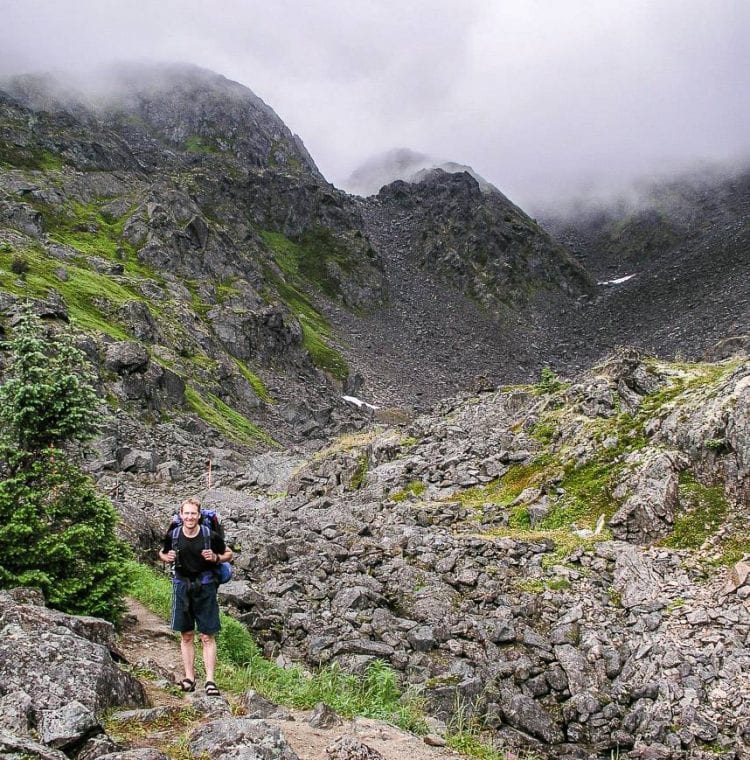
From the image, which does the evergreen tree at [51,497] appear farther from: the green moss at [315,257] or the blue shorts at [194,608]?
the green moss at [315,257]

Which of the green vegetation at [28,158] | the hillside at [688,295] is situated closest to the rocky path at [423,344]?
the hillside at [688,295]

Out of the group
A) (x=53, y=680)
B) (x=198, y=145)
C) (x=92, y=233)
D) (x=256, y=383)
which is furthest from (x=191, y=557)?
(x=198, y=145)

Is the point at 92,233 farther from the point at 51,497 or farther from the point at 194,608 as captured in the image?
the point at 194,608

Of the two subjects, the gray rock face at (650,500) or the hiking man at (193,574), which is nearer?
the hiking man at (193,574)

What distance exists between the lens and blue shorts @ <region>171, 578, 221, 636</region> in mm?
9422

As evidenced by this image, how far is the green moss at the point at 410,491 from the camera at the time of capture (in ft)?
87.8

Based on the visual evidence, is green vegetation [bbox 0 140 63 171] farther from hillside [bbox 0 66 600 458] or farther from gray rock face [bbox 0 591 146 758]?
gray rock face [bbox 0 591 146 758]

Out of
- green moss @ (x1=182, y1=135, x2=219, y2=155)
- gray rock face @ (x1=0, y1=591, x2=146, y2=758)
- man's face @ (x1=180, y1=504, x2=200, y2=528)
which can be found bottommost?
gray rock face @ (x1=0, y1=591, x2=146, y2=758)

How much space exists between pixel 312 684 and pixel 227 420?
5839 centimetres

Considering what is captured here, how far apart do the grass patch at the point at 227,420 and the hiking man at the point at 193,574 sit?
172 ft

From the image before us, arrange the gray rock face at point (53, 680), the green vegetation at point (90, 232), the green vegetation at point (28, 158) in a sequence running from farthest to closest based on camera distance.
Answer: the green vegetation at point (28, 158), the green vegetation at point (90, 232), the gray rock face at point (53, 680)

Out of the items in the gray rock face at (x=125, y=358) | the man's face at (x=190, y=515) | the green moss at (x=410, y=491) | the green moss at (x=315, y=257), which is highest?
the green moss at (x=315, y=257)

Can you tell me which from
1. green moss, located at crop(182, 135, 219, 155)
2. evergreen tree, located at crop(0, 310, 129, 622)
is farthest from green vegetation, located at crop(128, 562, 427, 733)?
green moss, located at crop(182, 135, 219, 155)

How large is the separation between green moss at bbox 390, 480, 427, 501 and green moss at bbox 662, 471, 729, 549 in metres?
12.2
